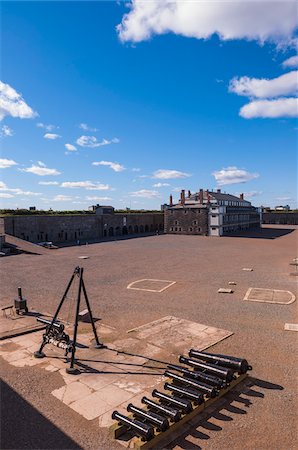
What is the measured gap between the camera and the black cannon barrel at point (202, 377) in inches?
378

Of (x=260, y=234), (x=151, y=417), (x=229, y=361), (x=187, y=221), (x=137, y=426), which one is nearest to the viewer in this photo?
(x=137, y=426)

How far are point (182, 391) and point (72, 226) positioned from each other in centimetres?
4760

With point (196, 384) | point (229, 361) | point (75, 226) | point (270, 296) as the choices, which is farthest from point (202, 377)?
point (75, 226)

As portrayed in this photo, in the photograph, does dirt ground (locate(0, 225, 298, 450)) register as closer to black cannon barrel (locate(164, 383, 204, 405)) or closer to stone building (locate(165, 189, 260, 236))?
black cannon barrel (locate(164, 383, 204, 405))

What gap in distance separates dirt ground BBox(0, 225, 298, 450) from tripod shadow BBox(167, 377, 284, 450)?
28 millimetres

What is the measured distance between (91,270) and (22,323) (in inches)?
518

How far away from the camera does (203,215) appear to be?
62.9 m

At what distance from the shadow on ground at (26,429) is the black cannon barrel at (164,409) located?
199 centimetres

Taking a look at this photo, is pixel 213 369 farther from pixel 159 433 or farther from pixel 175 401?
pixel 159 433

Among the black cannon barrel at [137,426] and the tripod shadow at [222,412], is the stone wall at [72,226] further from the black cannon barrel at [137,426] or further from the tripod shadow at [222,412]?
the tripod shadow at [222,412]

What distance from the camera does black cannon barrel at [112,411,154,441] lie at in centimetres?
766

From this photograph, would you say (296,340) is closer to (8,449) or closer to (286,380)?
(286,380)

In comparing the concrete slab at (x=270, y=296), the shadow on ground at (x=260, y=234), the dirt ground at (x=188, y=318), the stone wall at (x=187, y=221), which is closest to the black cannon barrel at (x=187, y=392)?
the dirt ground at (x=188, y=318)

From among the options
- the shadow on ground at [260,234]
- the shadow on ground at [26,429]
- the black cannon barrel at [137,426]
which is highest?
the shadow on ground at [260,234]
